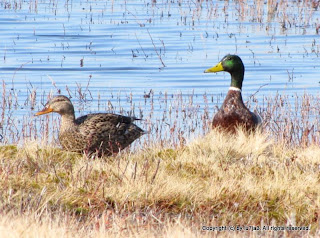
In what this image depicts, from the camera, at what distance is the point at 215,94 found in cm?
1380

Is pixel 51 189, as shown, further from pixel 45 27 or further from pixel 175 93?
pixel 45 27

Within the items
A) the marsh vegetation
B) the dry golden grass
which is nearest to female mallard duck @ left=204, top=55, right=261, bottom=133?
the marsh vegetation

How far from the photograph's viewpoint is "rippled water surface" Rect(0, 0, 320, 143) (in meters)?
13.8

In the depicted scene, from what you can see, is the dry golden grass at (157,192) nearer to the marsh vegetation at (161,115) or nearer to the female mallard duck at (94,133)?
the marsh vegetation at (161,115)

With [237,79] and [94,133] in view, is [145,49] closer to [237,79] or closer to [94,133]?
[237,79]

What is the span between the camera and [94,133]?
7.30m

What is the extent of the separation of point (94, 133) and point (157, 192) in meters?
1.73

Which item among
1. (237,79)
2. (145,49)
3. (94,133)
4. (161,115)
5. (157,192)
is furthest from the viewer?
(145,49)

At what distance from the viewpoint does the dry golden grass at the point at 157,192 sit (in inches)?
195

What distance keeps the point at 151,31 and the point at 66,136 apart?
1304cm

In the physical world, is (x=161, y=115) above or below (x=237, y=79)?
below

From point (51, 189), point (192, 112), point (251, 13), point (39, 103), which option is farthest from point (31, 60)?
point (51, 189)

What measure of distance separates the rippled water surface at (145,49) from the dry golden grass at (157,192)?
5.08 meters

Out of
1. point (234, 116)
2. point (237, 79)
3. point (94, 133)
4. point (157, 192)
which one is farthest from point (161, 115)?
point (157, 192)
